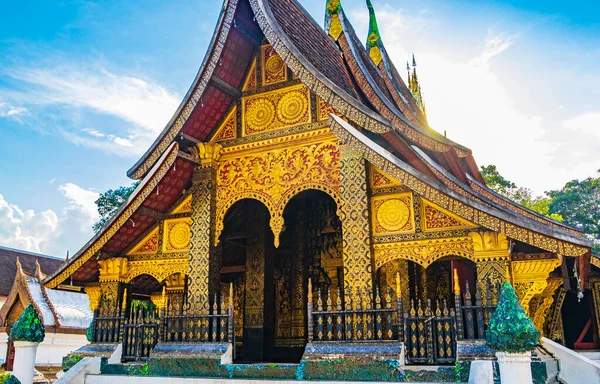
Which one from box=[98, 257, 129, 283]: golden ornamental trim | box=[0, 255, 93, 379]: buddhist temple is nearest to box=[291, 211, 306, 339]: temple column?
box=[98, 257, 129, 283]: golden ornamental trim

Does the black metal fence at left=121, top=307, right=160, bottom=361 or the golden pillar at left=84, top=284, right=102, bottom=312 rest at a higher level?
the golden pillar at left=84, top=284, right=102, bottom=312

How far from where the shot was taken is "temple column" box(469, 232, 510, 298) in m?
6.38

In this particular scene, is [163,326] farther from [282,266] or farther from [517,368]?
[517,368]

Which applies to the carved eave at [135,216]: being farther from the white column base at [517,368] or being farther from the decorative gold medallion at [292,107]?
the white column base at [517,368]

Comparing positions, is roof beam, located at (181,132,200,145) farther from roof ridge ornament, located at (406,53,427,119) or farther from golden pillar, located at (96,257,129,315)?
roof ridge ornament, located at (406,53,427,119)

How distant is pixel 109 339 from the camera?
8.45m

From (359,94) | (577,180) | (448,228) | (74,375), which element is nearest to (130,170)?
(74,375)

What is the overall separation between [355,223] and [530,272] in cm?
220

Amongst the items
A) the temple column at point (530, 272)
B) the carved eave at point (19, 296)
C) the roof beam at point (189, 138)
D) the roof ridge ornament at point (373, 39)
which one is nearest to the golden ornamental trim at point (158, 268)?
the roof beam at point (189, 138)

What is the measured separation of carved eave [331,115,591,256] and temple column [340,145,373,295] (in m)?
0.47

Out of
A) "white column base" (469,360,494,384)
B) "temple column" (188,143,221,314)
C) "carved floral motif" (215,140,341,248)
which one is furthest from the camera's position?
"temple column" (188,143,221,314)

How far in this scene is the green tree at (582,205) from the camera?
37125 mm

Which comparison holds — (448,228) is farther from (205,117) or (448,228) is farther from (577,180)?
(577,180)

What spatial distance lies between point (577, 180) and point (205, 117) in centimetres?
3748
